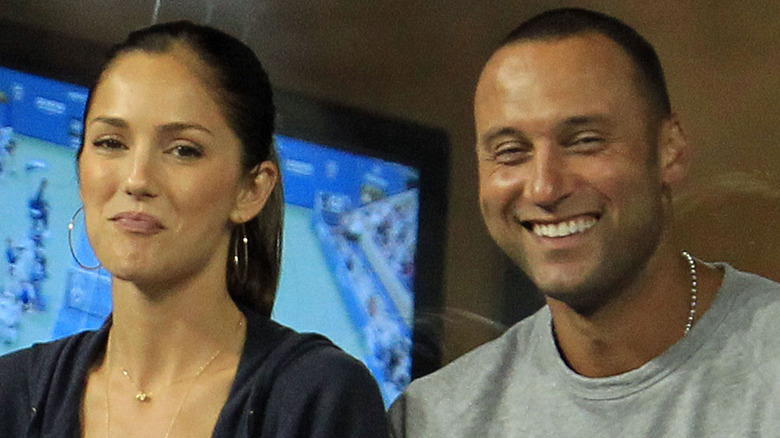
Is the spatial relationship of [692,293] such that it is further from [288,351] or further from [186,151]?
[186,151]

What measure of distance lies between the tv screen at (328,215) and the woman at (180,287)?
416 millimetres

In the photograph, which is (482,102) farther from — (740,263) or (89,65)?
(89,65)

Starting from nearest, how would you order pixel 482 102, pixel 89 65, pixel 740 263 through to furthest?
pixel 482 102
pixel 740 263
pixel 89 65

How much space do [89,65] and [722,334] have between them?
1.12 m

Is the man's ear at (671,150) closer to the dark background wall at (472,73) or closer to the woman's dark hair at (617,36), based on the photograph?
the woman's dark hair at (617,36)

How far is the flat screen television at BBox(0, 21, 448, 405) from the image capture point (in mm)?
1689

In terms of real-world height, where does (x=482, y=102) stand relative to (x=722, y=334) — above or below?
above

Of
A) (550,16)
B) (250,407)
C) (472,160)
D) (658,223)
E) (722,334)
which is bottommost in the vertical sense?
(250,407)

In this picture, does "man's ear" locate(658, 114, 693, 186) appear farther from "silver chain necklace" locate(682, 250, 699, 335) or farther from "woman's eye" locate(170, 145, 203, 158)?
"woman's eye" locate(170, 145, 203, 158)

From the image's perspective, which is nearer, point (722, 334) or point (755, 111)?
point (722, 334)

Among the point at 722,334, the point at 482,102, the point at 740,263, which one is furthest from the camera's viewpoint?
the point at 740,263

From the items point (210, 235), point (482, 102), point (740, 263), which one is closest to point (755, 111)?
point (740, 263)

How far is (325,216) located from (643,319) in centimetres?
73

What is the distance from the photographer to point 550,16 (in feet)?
4.14
